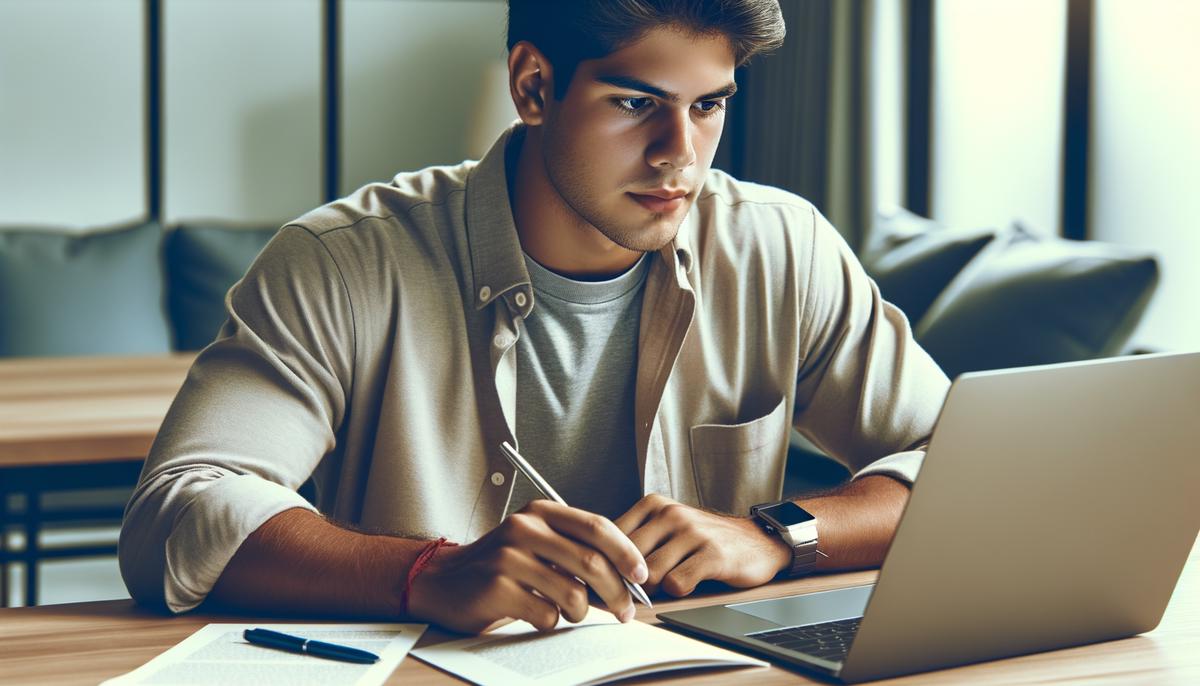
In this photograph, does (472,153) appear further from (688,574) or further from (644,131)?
(688,574)

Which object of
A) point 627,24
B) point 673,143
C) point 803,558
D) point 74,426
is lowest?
point 74,426

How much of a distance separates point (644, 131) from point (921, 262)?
1875 mm

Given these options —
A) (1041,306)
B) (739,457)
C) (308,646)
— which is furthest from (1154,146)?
(308,646)

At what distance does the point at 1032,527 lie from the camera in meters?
0.82

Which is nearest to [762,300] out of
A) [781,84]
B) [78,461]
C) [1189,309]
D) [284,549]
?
[284,549]

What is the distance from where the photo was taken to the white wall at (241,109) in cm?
466

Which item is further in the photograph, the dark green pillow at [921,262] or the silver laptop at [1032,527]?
the dark green pillow at [921,262]

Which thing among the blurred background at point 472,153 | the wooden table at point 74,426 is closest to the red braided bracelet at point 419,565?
the wooden table at point 74,426

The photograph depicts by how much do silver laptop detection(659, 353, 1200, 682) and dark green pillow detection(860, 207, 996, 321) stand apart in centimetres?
195

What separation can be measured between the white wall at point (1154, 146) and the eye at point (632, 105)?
1.93 meters

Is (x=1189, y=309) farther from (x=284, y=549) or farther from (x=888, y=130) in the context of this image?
(x=284, y=549)

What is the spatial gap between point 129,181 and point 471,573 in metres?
4.19

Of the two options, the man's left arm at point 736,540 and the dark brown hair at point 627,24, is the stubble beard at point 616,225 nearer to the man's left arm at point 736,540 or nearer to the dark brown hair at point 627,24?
the dark brown hair at point 627,24

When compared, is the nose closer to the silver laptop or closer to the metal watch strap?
the metal watch strap
